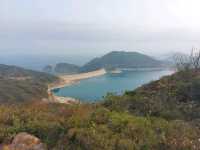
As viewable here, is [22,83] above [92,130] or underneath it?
underneath

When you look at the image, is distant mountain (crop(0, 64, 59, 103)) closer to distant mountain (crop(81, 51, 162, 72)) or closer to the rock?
distant mountain (crop(81, 51, 162, 72))

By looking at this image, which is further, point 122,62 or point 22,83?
point 122,62

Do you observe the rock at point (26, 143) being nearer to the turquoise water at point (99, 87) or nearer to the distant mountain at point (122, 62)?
the turquoise water at point (99, 87)

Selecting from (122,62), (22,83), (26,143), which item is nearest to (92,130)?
(26,143)

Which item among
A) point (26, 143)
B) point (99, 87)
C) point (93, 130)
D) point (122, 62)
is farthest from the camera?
point (122, 62)

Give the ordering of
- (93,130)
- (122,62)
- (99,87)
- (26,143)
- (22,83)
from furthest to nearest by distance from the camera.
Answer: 1. (122,62)
2. (99,87)
3. (22,83)
4. (93,130)
5. (26,143)

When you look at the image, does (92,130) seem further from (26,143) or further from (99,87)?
(99,87)

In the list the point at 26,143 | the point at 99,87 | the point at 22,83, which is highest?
the point at 26,143
